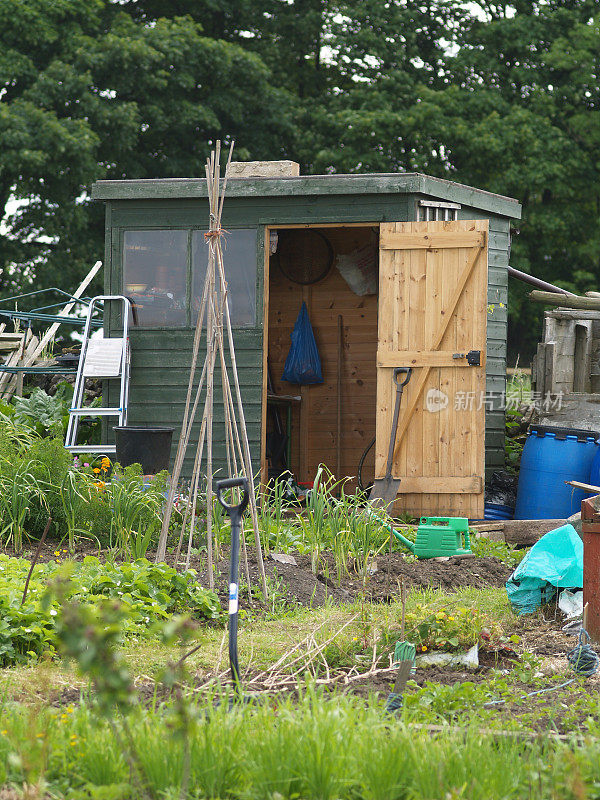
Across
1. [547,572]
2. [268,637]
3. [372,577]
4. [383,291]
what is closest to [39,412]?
[383,291]

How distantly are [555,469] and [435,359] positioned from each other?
1.24 meters

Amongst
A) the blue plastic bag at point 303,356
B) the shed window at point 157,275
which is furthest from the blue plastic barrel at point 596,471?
the shed window at point 157,275

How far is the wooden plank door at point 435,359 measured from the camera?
730 cm

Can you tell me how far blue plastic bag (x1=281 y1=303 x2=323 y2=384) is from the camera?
970 cm

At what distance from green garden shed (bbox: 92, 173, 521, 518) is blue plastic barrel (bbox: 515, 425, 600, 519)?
428 mm

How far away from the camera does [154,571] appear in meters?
4.56

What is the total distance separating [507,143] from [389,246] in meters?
9.08

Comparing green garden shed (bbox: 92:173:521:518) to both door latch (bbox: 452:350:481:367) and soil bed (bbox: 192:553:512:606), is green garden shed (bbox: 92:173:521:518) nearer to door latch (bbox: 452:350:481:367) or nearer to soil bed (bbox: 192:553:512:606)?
door latch (bbox: 452:350:481:367)

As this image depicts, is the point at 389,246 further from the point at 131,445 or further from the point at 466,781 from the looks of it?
the point at 466,781

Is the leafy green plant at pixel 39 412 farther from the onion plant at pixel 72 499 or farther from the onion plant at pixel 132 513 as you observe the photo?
the onion plant at pixel 132 513

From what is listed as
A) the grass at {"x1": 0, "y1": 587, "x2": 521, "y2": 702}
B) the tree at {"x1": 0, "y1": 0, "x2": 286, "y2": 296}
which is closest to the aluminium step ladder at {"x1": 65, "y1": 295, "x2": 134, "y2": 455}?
the grass at {"x1": 0, "y1": 587, "x2": 521, "y2": 702}

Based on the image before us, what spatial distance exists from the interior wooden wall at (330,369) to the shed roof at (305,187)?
6.49 ft

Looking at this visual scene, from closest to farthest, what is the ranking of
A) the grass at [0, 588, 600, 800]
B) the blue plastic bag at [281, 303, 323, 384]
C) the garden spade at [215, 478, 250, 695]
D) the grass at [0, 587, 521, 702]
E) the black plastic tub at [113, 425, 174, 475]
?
the grass at [0, 588, 600, 800], the garden spade at [215, 478, 250, 695], the grass at [0, 587, 521, 702], the black plastic tub at [113, 425, 174, 475], the blue plastic bag at [281, 303, 323, 384]

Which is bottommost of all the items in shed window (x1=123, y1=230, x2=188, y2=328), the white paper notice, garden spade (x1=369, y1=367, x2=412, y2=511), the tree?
garden spade (x1=369, y1=367, x2=412, y2=511)
